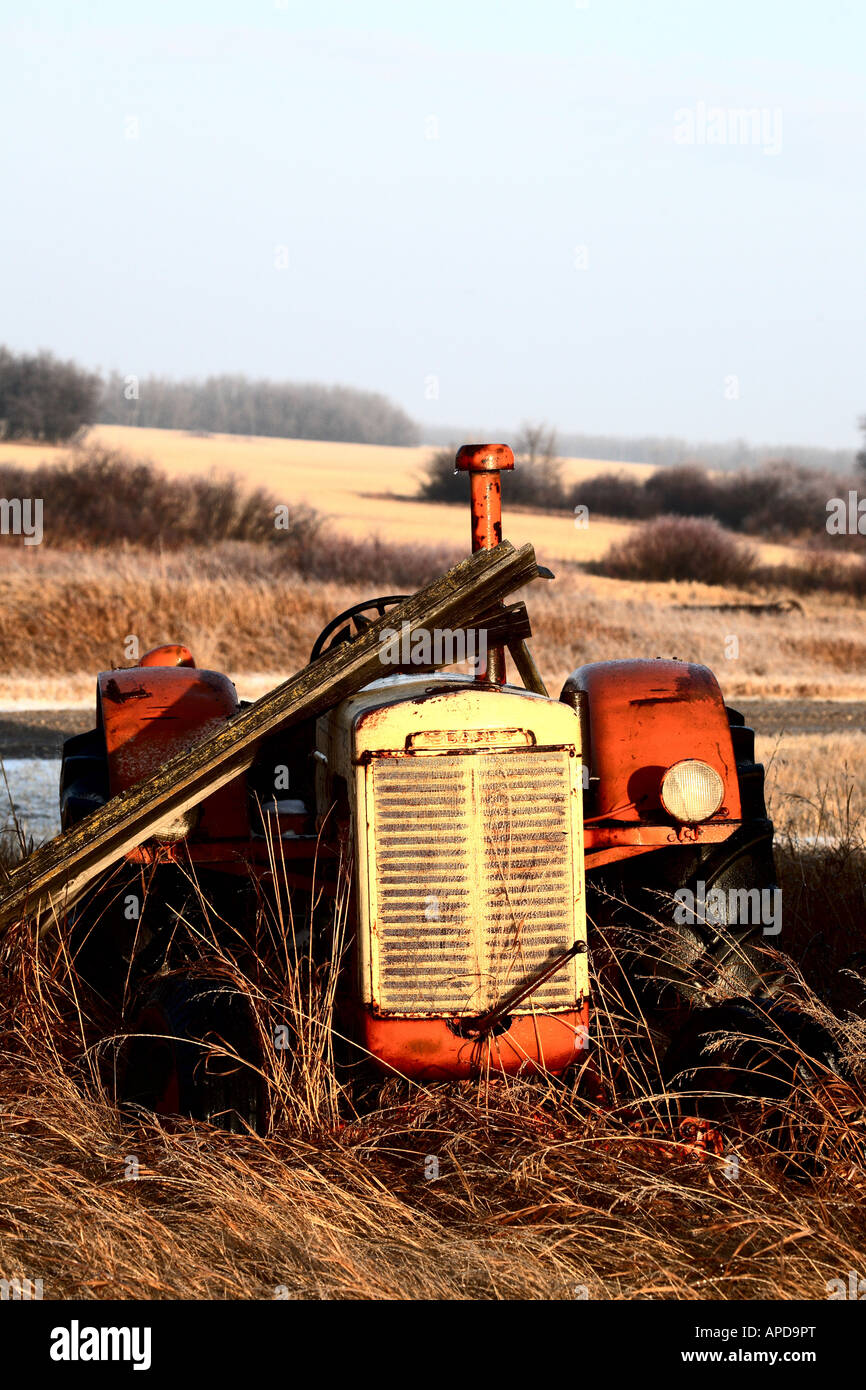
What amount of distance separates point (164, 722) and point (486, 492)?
139 centimetres

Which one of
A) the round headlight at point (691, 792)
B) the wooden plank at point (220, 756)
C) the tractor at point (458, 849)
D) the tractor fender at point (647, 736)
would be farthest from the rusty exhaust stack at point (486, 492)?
the round headlight at point (691, 792)

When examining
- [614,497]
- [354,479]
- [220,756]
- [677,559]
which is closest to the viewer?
[220,756]

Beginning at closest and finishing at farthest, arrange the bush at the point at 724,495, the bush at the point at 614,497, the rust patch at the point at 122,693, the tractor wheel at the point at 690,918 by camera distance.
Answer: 1. the tractor wheel at the point at 690,918
2. the rust patch at the point at 122,693
3. the bush at the point at 724,495
4. the bush at the point at 614,497

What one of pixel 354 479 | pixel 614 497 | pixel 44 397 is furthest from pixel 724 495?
pixel 44 397

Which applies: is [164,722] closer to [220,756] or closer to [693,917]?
[220,756]

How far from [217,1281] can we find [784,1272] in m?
1.29

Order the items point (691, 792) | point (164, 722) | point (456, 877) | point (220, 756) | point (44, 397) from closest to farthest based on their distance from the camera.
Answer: point (456, 877)
point (220, 756)
point (691, 792)
point (164, 722)
point (44, 397)

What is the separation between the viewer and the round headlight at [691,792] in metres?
4.89

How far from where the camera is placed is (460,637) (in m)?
5.09

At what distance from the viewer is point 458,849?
4215mm

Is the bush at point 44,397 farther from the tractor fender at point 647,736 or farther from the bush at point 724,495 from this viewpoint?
the tractor fender at point 647,736

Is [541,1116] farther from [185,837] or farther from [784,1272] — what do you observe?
[185,837]

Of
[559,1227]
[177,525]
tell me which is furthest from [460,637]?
[177,525]

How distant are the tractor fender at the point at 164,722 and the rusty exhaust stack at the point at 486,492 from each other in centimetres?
92
